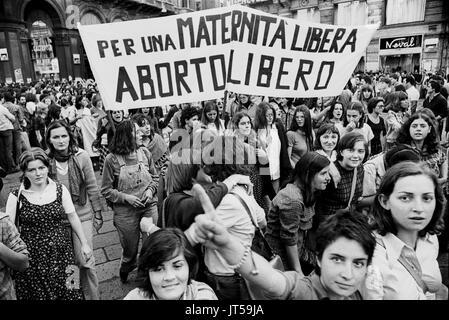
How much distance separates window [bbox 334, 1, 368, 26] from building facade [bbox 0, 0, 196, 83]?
17.2 m

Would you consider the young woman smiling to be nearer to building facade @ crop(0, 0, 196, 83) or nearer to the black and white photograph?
the black and white photograph

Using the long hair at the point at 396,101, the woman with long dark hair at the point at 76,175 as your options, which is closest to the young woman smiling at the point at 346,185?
the woman with long dark hair at the point at 76,175

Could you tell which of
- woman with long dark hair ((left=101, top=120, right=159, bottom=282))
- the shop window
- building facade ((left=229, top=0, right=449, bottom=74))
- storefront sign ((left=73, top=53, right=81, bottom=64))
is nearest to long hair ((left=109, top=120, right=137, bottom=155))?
woman with long dark hair ((left=101, top=120, right=159, bottom=282))

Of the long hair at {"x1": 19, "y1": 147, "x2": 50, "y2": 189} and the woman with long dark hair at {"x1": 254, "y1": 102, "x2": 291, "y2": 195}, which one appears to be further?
the woman with long dark hair at {"x1": 254, "y1": 102, "x2": 291, "y2": 195}

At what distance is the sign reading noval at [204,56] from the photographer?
266 centimetres

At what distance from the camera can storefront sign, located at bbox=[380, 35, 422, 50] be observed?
2114cm

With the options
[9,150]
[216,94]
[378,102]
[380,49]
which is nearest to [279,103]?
[378,102]

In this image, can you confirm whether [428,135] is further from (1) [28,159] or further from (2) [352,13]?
(2) [352,13]

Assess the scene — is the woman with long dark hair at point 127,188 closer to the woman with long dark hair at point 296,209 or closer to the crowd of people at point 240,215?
the crowd of people at point 240,215

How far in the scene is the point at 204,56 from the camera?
276 centimetres

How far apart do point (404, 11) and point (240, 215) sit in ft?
81.0

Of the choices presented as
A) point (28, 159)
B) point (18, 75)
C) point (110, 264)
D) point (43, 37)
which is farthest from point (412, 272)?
point (43, 37)
